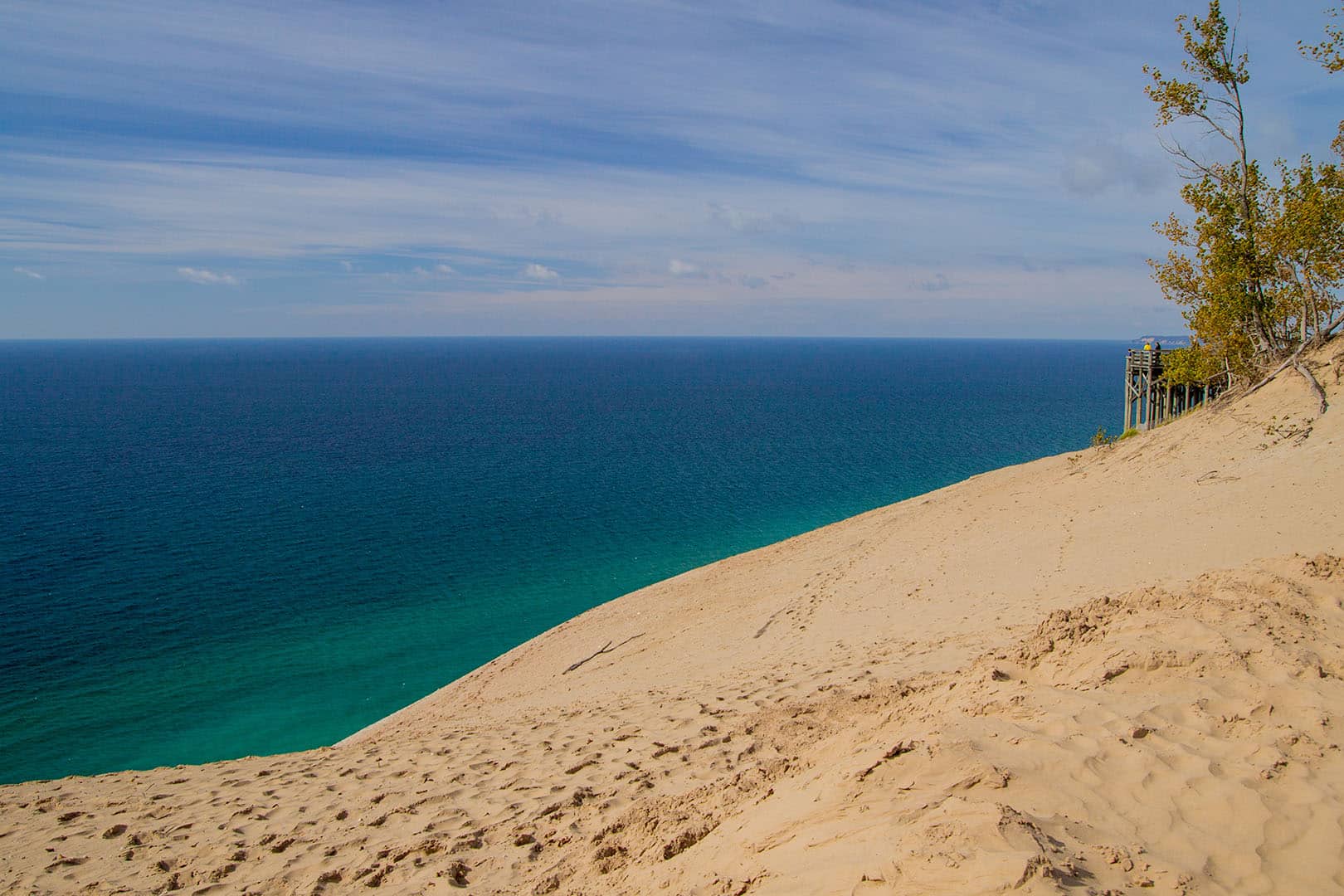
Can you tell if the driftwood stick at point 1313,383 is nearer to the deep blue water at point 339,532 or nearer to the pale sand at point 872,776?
the pale sand at point 872,776

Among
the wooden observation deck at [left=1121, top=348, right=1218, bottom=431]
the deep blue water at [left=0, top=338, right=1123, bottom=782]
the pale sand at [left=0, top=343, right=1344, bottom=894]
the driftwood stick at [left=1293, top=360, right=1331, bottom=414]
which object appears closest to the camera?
the pale sand at [left=0, top=343, right=1344, bottom=894]

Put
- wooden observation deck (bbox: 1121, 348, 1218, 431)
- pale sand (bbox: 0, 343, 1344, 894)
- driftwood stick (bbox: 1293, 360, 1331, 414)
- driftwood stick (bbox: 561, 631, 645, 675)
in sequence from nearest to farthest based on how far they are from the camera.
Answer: pale sand (bbox: 0, 343, 1344, 894)
driftwood stick (bbox: 561, 631, 645, 675)
driftwood stick (bbox: 1293, 360, 1331, 414)
wooden observation deck (bbox: 1121, 348, 1218, 431)

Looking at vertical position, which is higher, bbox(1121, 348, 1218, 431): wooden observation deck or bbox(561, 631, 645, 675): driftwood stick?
bbox(1121, 348, 1218, 431): wooden observation deck

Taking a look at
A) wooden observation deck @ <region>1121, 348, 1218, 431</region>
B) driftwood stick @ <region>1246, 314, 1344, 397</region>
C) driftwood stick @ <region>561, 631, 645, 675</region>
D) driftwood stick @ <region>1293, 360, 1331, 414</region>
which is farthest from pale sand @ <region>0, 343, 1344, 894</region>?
wooden observation deck @ <region>1121, 348, 1218, 431</region>

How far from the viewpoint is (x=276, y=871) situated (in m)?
7.41

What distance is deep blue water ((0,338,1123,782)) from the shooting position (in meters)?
22.9

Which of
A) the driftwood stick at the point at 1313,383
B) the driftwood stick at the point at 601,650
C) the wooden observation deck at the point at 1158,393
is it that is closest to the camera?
the driftwood stick at the point at 601,650

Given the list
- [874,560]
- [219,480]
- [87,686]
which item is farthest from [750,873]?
[219,480]

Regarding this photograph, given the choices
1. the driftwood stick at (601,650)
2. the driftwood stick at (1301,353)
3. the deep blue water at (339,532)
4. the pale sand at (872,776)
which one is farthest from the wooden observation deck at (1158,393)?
the driftwood stick at (601,650)

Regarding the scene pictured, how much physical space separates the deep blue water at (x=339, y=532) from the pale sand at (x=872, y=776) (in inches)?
401

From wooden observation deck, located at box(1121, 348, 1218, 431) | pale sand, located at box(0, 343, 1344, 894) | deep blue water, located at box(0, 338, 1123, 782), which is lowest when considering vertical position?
deep blue water, located at box(0, 338, 1123, 782)

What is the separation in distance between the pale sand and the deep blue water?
10183 mm

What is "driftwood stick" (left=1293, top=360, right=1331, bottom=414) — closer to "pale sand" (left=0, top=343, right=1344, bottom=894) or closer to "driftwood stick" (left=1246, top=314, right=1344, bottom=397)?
"driftwood stick" (left=1246, top=314, right=1344, bottom=397)

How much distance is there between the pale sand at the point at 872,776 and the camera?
17.0ft
